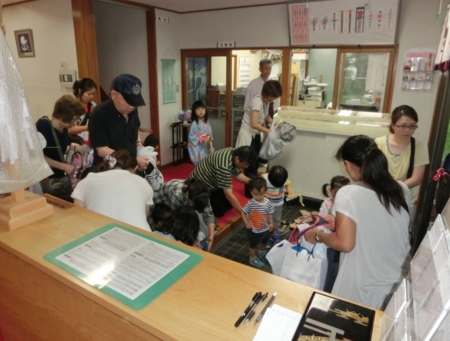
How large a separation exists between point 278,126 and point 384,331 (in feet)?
10.4

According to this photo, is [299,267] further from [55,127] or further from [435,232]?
[55,127]

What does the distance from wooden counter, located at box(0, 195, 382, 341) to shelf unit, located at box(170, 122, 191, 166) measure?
4.09 m

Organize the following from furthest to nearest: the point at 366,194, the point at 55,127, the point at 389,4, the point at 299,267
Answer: the point at 389,4
the point at 55,127
the point at 299,267
the point at 366,194

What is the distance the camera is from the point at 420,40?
11.6 ft

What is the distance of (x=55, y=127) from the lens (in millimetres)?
2350

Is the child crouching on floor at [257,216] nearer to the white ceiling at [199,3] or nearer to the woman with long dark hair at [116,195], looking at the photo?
the woman with long dark hair at [116,195]

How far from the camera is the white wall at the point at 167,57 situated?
491 centimetres

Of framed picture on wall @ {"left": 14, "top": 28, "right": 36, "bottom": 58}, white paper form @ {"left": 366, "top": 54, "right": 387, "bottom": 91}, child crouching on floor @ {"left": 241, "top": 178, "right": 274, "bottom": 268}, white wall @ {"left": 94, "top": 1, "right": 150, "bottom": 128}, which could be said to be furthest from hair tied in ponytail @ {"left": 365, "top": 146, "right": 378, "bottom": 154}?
framed picture on wall @ {"left": 14, "top": 28, "right": 36, "bottom": 58}

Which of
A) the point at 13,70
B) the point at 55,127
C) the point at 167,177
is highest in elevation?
the point at 13,70

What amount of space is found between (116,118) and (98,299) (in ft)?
5.04

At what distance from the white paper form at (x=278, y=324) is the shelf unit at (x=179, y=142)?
4691 mm

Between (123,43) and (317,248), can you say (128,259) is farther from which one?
(123,43)

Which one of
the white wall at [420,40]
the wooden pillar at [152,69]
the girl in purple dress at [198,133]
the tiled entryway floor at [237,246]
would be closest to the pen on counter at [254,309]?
the tiled entryway floor at [237,246]

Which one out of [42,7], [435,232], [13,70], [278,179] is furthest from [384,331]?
[42,7]
